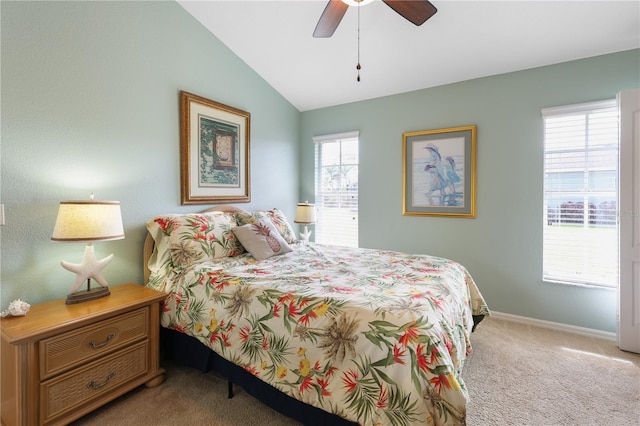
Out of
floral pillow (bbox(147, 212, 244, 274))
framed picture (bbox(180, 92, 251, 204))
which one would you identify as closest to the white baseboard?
floral pillow (bbox(147, 212, 244, 274))

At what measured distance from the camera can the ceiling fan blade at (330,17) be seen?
1976 mm

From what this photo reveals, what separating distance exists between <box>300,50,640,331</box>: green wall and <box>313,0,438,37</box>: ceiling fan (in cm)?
155

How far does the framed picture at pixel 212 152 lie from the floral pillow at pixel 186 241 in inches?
17.5

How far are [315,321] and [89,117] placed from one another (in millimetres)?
2141

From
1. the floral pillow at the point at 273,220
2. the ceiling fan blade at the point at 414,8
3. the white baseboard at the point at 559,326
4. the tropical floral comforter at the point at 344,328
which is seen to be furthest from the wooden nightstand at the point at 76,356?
the white baseboard at the point at 559,326

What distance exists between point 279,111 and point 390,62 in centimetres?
153

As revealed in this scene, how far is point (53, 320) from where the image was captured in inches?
63.2

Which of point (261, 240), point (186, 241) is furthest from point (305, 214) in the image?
point (186, 241)

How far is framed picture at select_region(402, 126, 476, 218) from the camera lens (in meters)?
3.26

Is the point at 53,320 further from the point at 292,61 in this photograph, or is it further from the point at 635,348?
the point at 635,348

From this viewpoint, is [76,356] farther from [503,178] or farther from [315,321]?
[503,178]

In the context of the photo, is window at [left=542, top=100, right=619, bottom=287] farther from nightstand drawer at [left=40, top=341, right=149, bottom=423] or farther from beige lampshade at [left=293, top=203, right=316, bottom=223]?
nightstand drawer at [left=40, top=341, right=149, bottom=423]

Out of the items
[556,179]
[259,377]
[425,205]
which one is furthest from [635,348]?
[259,377]

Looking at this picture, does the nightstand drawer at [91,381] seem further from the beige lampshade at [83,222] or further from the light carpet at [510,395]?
the beige lampshade at [83,222]
